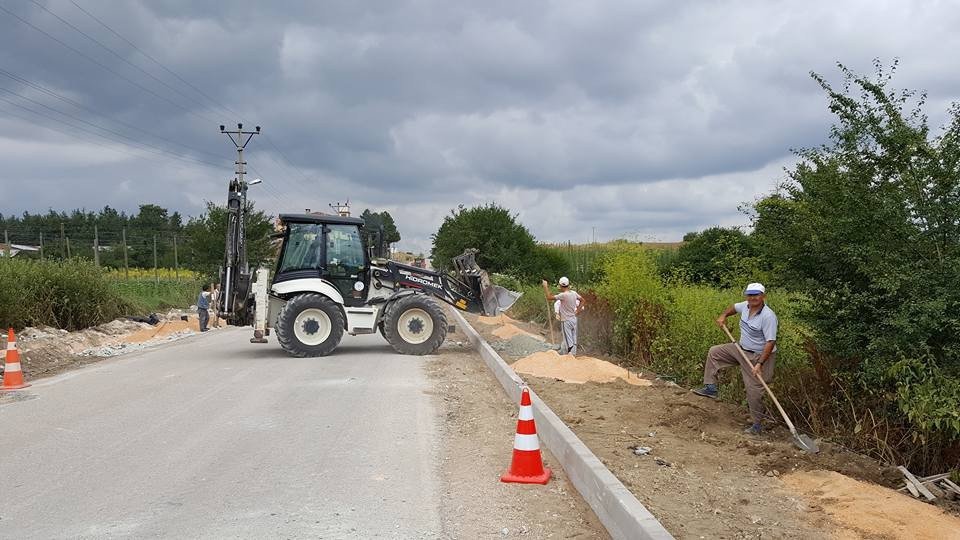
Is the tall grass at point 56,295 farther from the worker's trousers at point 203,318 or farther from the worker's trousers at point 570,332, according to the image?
the worker's trousers at point 570,332

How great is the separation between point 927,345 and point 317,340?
11197 mm

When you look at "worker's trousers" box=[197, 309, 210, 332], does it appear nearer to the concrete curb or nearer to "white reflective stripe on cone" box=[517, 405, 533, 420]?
the concrete curb

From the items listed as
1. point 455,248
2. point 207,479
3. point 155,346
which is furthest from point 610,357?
point 455,248

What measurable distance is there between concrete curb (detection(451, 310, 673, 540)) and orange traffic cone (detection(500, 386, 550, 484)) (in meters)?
0.30

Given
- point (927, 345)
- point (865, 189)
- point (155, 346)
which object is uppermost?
point (865, 189)

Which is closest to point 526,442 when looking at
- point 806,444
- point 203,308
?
point 806,444

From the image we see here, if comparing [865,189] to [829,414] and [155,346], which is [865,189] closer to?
[829,414]

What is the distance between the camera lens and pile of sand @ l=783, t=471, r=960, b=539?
468 centimetres

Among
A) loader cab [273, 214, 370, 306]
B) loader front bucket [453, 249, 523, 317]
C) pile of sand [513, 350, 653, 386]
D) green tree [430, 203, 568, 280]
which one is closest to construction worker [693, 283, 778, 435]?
pile of sand [513, 350, 653, 386]

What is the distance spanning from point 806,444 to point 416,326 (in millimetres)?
9624

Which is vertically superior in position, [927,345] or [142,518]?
[927,345]

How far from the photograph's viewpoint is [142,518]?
5109 mm

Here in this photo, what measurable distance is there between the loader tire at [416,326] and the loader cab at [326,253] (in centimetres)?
101

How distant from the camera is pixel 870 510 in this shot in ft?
16.4
